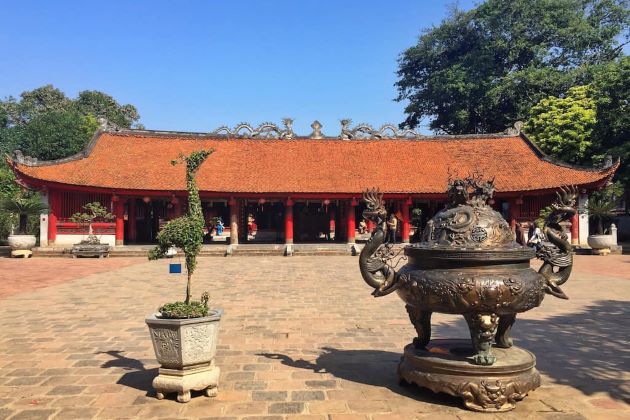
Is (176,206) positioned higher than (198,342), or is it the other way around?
(176,206)

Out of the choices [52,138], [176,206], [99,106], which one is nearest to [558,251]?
[176,206]

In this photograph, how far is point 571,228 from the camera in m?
23.2

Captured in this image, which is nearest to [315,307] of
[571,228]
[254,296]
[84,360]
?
[254,296]

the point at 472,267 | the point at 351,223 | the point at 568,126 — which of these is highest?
the point at 568,126

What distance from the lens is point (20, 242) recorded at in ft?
62.1

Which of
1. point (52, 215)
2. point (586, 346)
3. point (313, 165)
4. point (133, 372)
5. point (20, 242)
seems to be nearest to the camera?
point (133, 372)

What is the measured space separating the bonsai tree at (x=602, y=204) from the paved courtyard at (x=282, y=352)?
1076 cm

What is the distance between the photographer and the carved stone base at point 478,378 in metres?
4.03

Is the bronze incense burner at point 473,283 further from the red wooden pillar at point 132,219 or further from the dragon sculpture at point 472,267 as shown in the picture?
the red wooden pillar at point 132,219

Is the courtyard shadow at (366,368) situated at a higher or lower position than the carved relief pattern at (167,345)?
lower

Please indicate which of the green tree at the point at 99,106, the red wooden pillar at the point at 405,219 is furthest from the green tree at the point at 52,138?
the red wooden pillar at the point at 405,219

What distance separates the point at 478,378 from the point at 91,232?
68.6 ft

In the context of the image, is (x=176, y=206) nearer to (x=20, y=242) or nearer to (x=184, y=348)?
(x=20, y=242)

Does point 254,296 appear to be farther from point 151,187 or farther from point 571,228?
point 571,228
